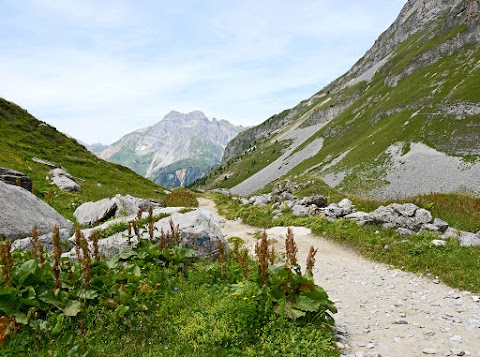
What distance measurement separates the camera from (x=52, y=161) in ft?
138

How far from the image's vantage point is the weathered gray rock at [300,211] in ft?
83.4

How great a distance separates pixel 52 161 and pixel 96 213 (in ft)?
97.0

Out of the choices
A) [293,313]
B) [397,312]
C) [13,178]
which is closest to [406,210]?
[397,312]

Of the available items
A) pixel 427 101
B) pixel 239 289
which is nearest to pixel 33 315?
pixel 239 289

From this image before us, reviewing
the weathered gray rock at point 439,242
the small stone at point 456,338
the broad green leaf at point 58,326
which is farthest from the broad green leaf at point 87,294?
the weathered gray rock at point 439,242

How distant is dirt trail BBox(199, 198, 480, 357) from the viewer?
22.8 feet

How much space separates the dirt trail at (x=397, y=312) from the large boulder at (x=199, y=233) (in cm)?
444

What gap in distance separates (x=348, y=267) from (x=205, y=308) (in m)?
9.24

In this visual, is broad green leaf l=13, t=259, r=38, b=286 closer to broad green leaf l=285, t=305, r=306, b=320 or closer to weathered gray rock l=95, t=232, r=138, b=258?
weathered gray rock l=95, t=232, r=138, b=258

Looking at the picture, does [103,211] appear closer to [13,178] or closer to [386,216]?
[13,178]

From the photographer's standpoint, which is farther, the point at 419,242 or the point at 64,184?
the point at 64,184

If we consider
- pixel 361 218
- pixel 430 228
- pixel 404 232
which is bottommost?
pixel 404 232

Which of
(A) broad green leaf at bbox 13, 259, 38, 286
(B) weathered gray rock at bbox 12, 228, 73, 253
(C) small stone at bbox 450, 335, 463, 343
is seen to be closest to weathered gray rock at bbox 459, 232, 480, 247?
(C) small stone at bbox 450, 335, 463, 343

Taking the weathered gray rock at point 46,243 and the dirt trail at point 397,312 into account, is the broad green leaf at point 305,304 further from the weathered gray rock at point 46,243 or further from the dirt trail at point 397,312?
the weathered gray rock at point 46,243
